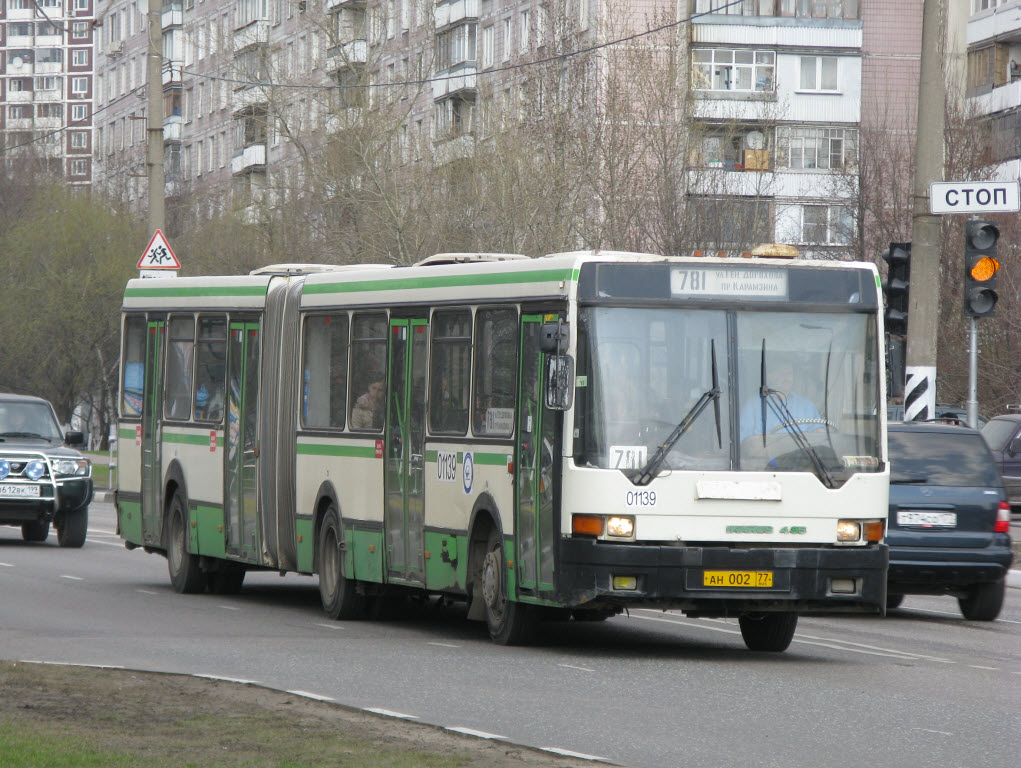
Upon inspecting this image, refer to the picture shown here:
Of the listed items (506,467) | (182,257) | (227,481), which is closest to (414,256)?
(182,257)

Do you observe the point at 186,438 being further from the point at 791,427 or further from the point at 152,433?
the point at 791,427

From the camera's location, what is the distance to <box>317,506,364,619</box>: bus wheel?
16734 millimetres

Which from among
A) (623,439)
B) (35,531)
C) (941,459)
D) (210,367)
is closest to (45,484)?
(35,531)

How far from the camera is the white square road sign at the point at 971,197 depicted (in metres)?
20.8

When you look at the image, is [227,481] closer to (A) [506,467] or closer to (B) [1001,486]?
(A) [506,467]

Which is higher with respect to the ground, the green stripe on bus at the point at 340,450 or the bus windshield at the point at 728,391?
the bus windshield at the point at 728,391

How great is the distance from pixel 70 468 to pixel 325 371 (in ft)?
31.6

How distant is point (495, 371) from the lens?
48.2 ft

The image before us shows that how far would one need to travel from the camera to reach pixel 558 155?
1598 inches

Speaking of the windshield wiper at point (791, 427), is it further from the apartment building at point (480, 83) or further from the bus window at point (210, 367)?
the apartment building at point (480, 83)

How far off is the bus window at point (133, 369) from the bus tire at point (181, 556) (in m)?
1.34

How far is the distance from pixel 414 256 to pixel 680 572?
95.8 feet

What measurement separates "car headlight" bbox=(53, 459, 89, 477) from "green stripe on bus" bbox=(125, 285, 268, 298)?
5465 millimetres

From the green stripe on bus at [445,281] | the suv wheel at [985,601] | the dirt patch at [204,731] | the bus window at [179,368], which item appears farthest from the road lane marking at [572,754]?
the bus window at [179,368]
